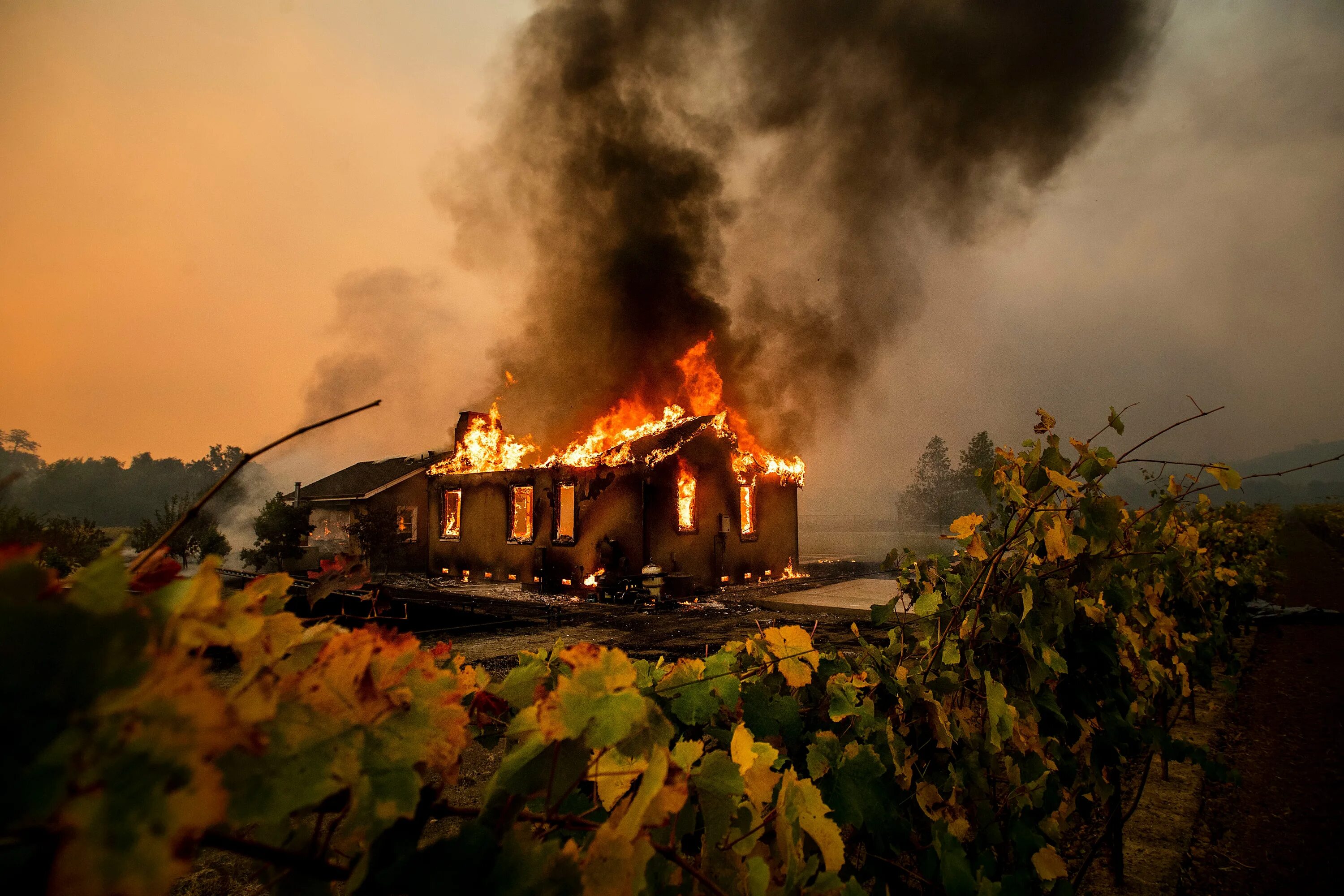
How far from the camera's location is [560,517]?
20078 mm

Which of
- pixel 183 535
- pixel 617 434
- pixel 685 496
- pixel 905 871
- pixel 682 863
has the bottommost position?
pixel 905 871

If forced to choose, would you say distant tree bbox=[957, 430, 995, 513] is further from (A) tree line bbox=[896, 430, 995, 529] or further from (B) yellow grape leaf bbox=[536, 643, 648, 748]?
(B) yellow grape leaf bbox=[536, 643, 648, 748]

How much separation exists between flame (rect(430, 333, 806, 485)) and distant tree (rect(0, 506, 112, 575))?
10035mm

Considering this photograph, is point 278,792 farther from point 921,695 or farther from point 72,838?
point 921,695

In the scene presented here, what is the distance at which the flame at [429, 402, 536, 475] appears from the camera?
23.1 m

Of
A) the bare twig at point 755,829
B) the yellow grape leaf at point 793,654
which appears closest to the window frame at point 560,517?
the yellow grape leaf at point 793,654

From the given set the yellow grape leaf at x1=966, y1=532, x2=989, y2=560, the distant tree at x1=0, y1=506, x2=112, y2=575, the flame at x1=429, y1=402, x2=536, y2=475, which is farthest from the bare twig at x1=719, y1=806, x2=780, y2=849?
the flame at x1=429, y1=402, x2=536, y2=475

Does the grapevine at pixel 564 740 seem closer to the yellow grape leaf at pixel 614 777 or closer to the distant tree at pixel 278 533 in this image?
the yellow grape leaf at pixel 614 777

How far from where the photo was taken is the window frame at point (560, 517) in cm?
1938

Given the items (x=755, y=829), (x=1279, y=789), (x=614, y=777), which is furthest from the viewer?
(x=1279, y=789)

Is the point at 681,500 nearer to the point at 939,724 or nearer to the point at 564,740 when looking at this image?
the point at 939,724

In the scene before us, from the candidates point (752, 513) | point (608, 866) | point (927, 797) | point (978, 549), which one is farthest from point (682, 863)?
point (752, 513)

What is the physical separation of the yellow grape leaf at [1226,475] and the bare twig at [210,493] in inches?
115

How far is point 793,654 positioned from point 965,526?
1268mm
